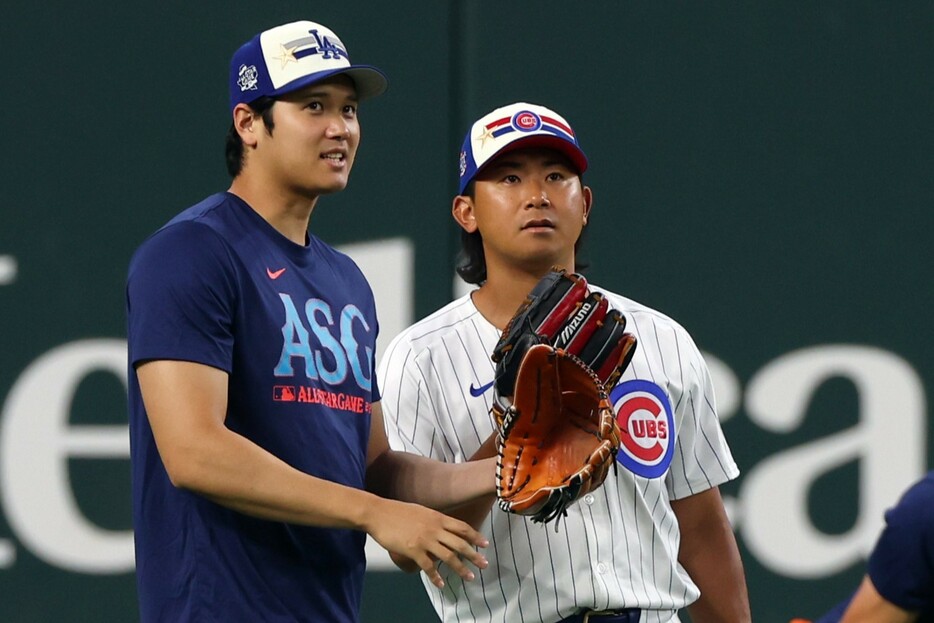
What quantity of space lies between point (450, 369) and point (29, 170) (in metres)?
1.70

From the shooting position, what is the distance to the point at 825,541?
3.94m

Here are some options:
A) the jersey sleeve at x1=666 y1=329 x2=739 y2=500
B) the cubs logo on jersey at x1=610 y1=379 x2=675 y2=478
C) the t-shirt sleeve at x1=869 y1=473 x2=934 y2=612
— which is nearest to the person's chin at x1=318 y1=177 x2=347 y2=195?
the cubs logo on jersey at x1=610 y1=379 x2=675 y2=478

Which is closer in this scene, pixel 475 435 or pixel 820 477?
pixel 475 435

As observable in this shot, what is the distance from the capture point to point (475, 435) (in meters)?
2.73

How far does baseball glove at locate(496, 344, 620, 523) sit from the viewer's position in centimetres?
237

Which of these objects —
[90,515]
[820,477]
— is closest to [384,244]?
[90,515]

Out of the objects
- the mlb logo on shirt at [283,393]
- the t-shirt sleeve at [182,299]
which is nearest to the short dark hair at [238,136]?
the t-shirt sleeve at [182,299]

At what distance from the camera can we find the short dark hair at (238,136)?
98.8 inches

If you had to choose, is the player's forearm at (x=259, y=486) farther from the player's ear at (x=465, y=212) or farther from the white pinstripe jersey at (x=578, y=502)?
the player's ear at (x=465, y=212)

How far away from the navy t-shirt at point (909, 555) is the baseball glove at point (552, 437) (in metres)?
0.51

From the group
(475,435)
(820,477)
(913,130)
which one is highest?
(913,130)

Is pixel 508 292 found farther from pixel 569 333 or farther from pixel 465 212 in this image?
pixel 569 333

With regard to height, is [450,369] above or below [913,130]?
below

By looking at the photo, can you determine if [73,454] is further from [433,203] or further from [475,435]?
[475,435]
